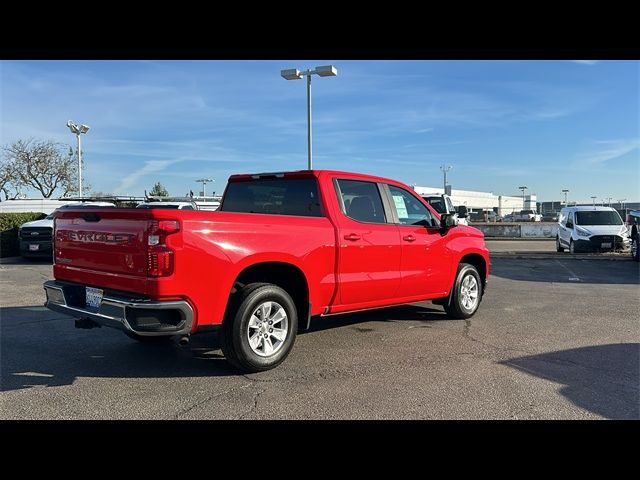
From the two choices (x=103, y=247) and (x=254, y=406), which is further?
(x=103, y=247)

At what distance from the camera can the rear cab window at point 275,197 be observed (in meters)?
5.71

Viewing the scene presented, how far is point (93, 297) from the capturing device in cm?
468

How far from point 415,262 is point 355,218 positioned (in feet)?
3.67

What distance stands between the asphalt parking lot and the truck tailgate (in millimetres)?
943

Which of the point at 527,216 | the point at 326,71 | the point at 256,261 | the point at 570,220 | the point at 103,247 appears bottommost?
the point at 256,261

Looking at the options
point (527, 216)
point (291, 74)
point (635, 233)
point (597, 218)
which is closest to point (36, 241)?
point (291, 74)

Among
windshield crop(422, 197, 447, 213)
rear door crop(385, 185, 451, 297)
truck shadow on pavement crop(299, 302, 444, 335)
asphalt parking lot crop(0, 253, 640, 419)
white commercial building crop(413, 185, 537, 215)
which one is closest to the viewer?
asphalt parking lot crop(0, 253, 640, 419)

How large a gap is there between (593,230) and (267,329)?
53.1 ft

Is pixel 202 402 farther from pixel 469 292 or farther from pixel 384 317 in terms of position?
pixel 469 292

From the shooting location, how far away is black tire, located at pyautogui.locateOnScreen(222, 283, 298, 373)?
15.0 ft

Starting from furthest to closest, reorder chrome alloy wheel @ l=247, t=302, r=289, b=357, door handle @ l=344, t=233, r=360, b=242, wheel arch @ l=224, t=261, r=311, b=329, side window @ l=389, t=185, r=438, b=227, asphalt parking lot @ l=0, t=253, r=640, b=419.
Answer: side window @ l=389, t=185, r=438, b=227 < door handle @ l=344, t=233, r=360, b=242 < wheel arch @ l=224, t=261, r=311, b=329 < chrome alloy wheel @ l=247, t=302, r=289, b=357 < asphalt parking lot @ l=0, t=253, r=640, b=419

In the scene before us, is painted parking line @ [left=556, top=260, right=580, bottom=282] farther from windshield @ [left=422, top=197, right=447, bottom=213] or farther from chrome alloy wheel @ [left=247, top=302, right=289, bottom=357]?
chrome alloy wheel @ [left=247, top=302, right=289, bottom=357]

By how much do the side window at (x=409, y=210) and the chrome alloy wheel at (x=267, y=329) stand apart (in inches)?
87.1

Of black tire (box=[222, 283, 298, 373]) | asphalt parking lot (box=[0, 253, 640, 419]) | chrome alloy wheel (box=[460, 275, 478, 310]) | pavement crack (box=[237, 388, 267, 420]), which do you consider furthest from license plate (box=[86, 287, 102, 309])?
chrome alloy wheel (box=[460, 275, 478, 310])
